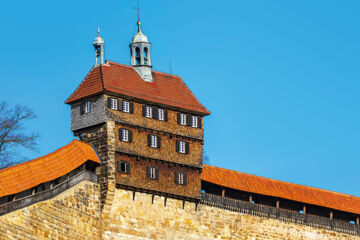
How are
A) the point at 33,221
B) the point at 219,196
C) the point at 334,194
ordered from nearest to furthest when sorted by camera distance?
1. the point at 33,221
2. the point at 219,196
3. the point at 334,194

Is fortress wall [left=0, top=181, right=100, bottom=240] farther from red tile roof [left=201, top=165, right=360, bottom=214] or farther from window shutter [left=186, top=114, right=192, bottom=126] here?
red tile roof [left=201, top=165, right=360, bottom=214]

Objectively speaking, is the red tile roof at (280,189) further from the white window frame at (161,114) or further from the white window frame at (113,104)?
the white window frame at (113,104)

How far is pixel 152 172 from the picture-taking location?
3371 inches

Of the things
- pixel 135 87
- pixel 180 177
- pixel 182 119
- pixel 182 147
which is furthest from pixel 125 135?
pixel 182 119

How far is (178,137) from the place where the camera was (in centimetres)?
8775

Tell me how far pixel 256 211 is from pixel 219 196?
3298 mm

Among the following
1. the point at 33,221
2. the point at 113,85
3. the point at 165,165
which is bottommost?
the point at 33,221

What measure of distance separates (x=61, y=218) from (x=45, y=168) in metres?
3.63

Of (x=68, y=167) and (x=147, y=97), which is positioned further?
(x=147, y=97)

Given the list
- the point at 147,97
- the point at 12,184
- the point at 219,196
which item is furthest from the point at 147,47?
the point at 12,184

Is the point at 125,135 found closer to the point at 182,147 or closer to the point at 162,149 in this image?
the point at 162,149

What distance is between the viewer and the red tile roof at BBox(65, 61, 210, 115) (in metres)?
86.1

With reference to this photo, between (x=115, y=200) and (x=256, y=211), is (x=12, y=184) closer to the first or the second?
(x=115, y=200)

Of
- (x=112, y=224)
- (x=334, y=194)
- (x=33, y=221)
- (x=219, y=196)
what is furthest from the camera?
(x=334, y=194)
